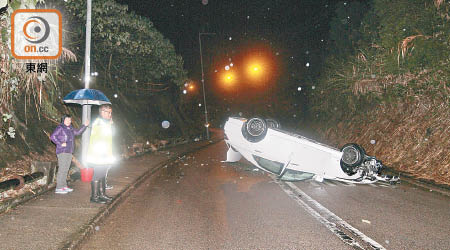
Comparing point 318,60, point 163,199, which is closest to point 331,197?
point 163,199

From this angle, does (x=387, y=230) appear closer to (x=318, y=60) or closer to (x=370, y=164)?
(x=370, y=164)

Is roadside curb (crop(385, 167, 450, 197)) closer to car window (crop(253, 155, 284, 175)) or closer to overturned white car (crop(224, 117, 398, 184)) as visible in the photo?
overturned white car (crop(224, 117, 398, 184))

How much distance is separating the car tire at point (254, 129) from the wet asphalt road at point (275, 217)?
4.43 feet

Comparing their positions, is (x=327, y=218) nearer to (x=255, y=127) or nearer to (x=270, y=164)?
(x=270, y=164)

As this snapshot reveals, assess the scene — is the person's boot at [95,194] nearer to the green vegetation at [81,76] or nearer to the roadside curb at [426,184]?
the green vegetation at [81,76]

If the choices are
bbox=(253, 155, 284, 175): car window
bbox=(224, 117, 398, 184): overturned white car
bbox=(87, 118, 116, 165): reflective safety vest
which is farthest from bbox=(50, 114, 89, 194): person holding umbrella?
bbox=(253, 155, 284, 175): car window

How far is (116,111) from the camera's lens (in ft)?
77.2

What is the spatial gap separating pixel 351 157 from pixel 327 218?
3570 millimetres

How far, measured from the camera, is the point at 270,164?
10320mm

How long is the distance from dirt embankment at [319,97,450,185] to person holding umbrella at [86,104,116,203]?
9.33 meters

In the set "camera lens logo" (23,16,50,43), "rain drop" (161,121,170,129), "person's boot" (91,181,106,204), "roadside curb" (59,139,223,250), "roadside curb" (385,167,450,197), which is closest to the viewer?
"roadside curb" (59,139,223,250)
